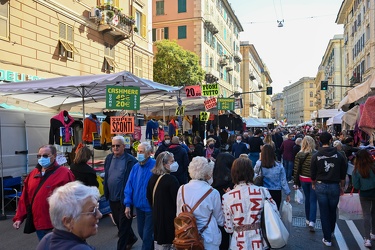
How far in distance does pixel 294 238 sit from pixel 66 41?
47.1ft

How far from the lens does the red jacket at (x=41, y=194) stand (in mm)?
4527

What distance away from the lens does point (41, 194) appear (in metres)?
4.54

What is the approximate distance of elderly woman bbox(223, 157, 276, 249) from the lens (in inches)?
153

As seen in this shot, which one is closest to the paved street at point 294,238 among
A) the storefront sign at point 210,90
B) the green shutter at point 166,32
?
the storefront sign at point 210,90

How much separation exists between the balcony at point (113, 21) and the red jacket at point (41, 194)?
15.9m

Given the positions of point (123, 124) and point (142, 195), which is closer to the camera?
point (142, 195)

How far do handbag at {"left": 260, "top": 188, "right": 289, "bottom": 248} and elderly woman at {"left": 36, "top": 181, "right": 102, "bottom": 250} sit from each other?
2.04 m

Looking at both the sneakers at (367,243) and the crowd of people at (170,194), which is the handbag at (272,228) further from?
the sneakers at (367,243)

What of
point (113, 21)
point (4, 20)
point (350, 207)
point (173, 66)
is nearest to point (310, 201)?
point (350, 207)

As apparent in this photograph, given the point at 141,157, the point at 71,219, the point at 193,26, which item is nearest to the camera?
the point at 71,219

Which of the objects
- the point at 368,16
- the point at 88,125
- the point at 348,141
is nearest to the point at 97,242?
the point at 88,125

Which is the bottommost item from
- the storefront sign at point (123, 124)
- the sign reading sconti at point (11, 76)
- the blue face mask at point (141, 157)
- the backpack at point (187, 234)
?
the backpack at point (187, 234)

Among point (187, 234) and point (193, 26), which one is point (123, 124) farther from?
point (193, 26)

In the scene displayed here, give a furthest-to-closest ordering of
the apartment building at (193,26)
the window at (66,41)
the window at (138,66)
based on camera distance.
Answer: the apartment building at (193,26)
the window at (138,66)
the window at (66,41)
